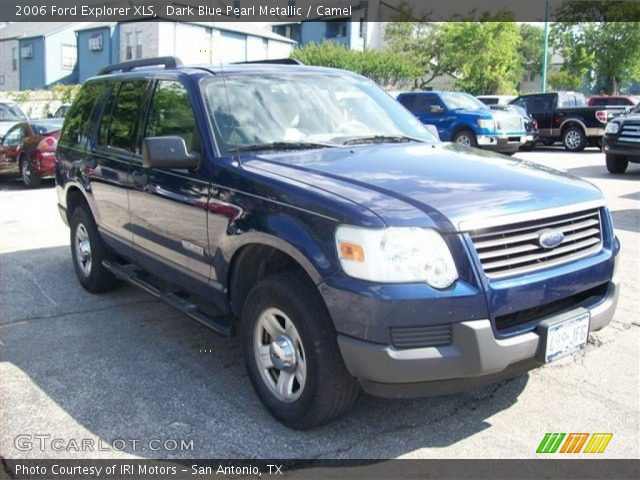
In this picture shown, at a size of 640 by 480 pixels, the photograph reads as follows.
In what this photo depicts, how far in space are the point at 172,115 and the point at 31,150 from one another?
A: 10.2m

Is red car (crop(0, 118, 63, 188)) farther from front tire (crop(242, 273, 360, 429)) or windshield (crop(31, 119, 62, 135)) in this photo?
front tire (crop(242, 273, 360, 429))

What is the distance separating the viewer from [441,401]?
3869 millimetres

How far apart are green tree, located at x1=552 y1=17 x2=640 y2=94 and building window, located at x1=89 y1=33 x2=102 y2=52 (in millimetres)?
29979

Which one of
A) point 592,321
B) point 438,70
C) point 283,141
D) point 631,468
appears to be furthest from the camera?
point 438,70

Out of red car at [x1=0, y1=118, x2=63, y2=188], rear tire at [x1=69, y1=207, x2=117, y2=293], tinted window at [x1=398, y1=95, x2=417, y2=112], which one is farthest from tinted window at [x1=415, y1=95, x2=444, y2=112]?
rear tire at [x1=69, y1=207, x2=117, y2=293]

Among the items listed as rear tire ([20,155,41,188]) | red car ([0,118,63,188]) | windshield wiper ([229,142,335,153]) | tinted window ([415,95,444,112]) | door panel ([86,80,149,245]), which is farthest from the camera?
tinted window ([415,95,444,112])

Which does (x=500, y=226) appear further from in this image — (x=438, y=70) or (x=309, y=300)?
(x=438, y=70)

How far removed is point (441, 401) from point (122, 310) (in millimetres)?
2934

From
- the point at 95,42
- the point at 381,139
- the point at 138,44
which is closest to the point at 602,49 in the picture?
the point at 138,44

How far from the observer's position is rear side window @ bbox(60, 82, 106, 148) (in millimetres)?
5906

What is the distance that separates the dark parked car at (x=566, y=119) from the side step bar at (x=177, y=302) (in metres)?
17.1

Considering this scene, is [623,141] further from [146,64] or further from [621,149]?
[146,64]

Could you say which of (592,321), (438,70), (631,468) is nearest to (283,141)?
(592,321)

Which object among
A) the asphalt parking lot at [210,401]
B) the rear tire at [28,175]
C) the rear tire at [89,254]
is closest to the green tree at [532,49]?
the rear tire at [28,175]
